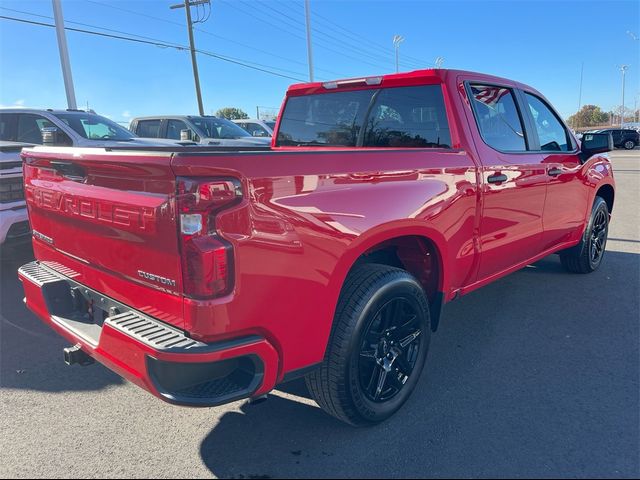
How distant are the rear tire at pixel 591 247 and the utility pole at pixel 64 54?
13.5 m

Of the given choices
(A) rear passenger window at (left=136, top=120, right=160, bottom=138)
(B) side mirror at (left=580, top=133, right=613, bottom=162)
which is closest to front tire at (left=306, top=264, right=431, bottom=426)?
(B) side mirror at (left=580, top=133, right=613, bottom=162)

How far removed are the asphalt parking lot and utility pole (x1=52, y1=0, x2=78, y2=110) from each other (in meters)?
11.8

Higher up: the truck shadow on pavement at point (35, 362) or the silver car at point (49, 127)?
the silver car at point (49, 127)

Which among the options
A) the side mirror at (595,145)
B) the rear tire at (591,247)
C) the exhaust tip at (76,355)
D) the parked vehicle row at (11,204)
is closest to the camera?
the exhaust tip at (76,355)

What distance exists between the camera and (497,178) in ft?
11.0

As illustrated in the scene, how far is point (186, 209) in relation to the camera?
1860mm

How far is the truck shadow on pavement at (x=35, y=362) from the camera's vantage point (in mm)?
3180

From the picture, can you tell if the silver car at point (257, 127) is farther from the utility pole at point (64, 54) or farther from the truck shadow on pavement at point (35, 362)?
the truck shadow on pavement at point (35, 362)

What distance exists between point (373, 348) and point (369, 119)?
185 cm

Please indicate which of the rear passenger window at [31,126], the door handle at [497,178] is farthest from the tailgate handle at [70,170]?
the rear passenger window at [31,126]

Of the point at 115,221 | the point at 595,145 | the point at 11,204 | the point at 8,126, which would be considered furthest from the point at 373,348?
the point at 8,126

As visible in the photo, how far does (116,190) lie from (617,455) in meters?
2.70

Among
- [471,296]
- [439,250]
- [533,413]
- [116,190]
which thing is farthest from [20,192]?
[533,413]

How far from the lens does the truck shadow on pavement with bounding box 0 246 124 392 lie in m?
3.18
